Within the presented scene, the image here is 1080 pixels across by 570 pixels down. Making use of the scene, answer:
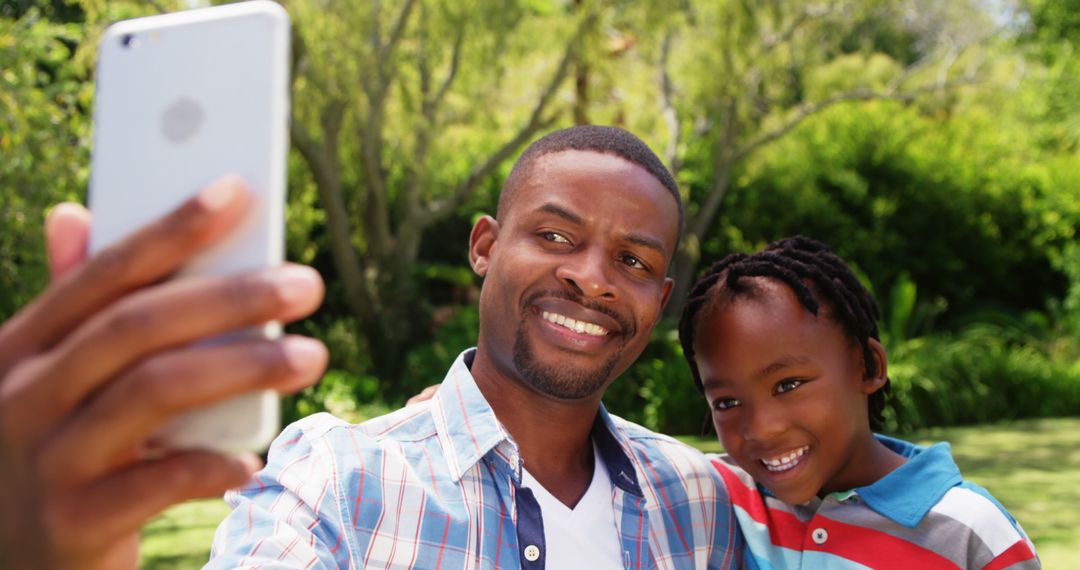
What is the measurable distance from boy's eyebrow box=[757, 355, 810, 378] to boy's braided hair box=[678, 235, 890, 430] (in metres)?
0.12

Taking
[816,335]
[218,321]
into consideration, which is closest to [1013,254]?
[816,335]

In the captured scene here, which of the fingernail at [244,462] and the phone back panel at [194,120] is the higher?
the phone back panel at [194,120]

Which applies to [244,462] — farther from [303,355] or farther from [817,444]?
[817,444]

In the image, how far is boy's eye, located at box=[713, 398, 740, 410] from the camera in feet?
7.66

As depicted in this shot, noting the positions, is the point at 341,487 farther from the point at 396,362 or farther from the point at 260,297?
the point at 396,362

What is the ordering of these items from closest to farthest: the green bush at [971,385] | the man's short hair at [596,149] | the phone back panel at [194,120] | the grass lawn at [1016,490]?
the phone back panel at [194,120], the man's short hair at [596,149], the grass lawn at [1016,490], the green bush at [971,385]

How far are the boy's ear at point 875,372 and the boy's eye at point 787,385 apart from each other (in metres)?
0.24

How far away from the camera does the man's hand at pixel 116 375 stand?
75cm

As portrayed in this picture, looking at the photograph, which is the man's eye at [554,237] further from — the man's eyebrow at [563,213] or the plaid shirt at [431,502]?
the plaid shirt at [431,502]

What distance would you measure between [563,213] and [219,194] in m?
1.26

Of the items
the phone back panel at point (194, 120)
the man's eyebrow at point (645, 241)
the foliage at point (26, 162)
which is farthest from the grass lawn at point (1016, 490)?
the phone back panel at point (194, 120)

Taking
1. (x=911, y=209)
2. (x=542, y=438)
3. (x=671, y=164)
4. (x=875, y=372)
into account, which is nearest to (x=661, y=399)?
(x=671, y=164)

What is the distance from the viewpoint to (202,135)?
89 cm

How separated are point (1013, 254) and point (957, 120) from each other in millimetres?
2632
